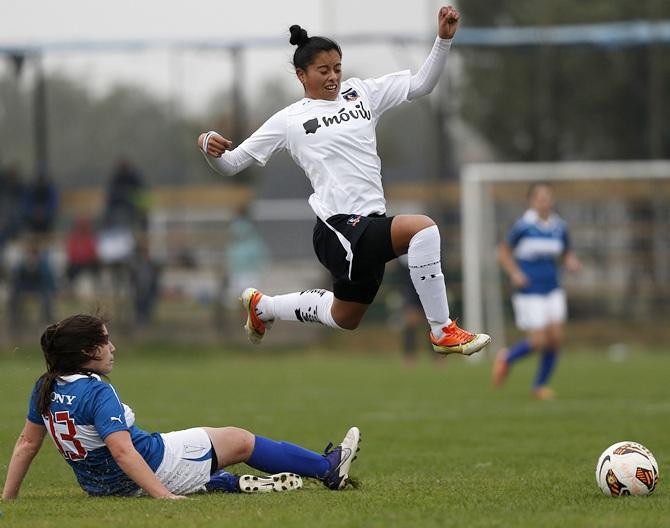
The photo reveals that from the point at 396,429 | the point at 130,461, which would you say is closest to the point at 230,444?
the point at 130,461

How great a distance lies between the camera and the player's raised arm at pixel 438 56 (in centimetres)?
861

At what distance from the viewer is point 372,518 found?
21.9 ft

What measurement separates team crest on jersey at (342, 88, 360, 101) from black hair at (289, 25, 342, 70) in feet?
1.01

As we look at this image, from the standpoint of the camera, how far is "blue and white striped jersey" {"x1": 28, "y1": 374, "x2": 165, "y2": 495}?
7273 mm

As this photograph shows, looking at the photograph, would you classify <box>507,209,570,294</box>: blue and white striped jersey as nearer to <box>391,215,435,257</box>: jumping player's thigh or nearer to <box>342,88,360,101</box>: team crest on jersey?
<box>342,88,360,101</box>: team crest on jersey

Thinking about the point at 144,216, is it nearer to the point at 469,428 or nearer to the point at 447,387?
the point at 447,387

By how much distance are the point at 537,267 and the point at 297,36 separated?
27.6ft

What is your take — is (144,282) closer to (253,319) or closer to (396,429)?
(396,429)

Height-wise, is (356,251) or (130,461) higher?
(356,251)

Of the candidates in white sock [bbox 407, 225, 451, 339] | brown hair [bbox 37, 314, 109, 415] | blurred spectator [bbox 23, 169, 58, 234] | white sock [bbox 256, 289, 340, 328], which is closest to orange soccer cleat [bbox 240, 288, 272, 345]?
white sock [bbox 256, 289, 340, 328]

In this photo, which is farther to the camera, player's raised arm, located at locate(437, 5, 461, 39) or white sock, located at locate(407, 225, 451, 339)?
player's raised arm, located at locate(437, 5, 461, 39)

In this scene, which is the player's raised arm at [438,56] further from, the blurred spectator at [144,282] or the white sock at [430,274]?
the blurred spectator at [144,282]

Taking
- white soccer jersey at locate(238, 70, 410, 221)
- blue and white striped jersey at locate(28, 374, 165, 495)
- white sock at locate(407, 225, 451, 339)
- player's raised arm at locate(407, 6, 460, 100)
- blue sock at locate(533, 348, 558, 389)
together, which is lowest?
blue sock at locate(533, 348, 558, 389)

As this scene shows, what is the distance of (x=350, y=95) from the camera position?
888 cm
